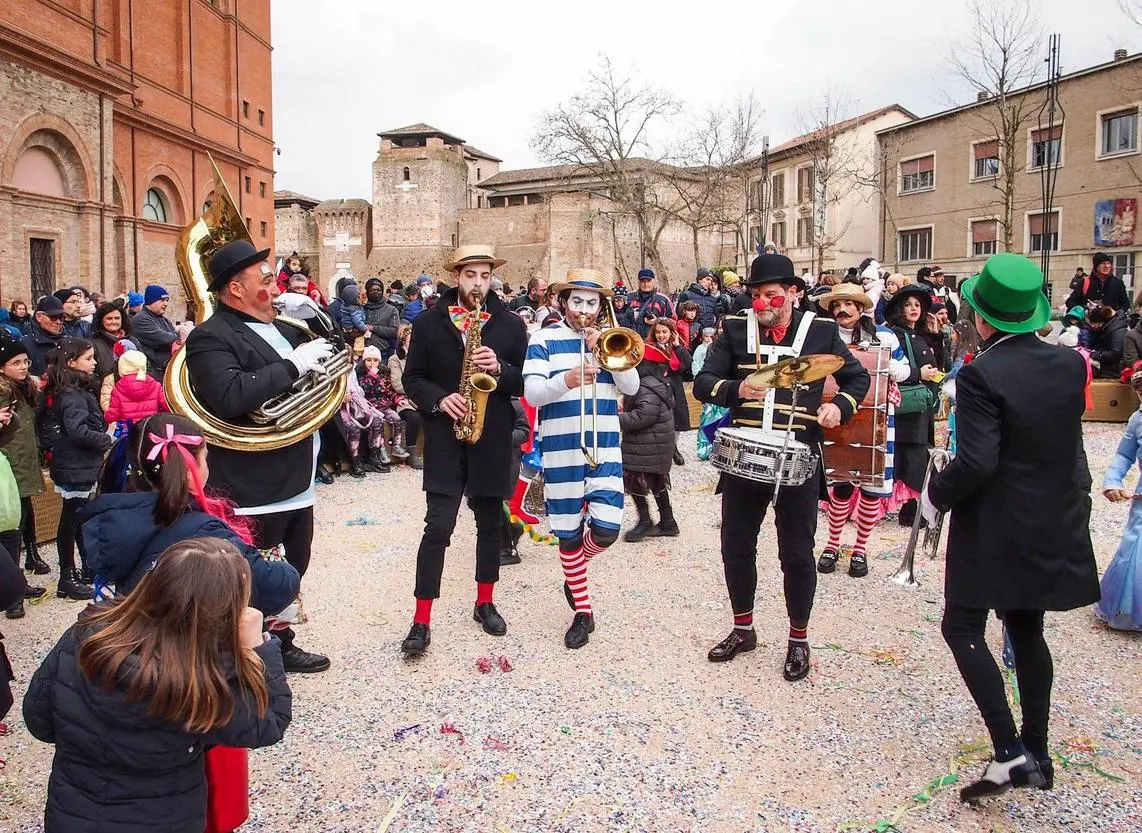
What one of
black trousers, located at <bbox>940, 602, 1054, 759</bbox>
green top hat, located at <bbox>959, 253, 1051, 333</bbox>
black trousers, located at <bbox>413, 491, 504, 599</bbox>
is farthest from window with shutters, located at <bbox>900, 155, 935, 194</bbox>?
black trousers, located at <bbox>940, 602, 1054, 759</bbox>

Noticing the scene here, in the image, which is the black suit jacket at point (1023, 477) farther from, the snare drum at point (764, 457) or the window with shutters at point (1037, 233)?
the window with shutters at point (1037, 233)

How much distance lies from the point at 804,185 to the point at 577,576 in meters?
43.5

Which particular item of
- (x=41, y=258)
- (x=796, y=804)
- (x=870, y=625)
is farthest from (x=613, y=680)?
(x=41, y=258)

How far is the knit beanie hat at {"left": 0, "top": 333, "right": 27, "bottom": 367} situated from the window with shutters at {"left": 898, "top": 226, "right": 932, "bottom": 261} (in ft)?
120

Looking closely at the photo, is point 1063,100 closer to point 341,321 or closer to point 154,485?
point 341,321

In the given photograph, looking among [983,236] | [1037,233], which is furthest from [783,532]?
[983,236]

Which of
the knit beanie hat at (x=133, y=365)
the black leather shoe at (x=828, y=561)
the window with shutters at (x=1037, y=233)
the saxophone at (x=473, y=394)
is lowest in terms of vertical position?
the black leather shoe at (x=828, y=561)

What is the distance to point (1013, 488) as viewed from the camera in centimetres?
311

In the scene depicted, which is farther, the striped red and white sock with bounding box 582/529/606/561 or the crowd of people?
the striped red and white sock with bounding box 582/529/606/561

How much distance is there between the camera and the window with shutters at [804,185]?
4384cm

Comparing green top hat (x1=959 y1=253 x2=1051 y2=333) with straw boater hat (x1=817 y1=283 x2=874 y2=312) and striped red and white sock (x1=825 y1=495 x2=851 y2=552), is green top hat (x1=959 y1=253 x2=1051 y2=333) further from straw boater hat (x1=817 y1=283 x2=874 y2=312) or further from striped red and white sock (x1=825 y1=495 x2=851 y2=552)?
striped red and white sock (x1=825 y1=495 x2=851 y2=552)

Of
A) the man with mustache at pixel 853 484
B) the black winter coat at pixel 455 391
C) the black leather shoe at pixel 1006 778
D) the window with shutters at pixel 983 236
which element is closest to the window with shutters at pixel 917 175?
the window with shutters at pixel 983 236

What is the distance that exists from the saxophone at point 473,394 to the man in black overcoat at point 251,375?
2.51 ft

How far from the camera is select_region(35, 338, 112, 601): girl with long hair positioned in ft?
18.9
